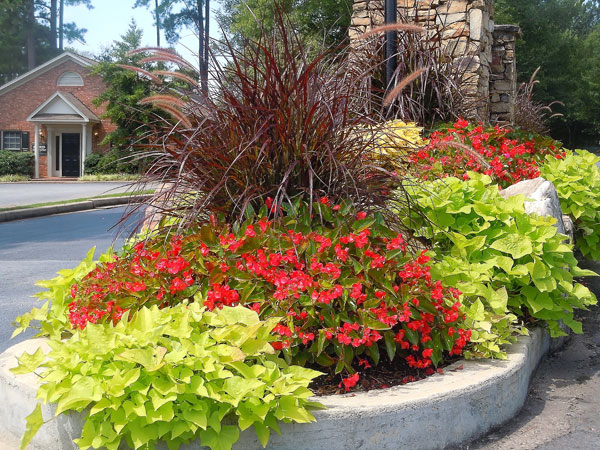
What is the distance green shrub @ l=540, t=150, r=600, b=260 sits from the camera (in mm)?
5430

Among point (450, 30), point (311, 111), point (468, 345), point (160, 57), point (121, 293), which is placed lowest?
point (468, 345)

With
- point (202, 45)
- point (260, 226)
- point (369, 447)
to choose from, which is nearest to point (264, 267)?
point (260, 226)

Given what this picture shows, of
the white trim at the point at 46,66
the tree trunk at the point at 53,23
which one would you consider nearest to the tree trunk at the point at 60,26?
the tree trunk at the point at 53,23

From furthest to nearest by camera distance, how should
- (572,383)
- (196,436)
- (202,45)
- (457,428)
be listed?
(202,45) < (572,383) < (457,428) < (196,436)

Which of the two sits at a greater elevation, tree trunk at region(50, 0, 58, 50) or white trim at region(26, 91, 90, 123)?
tree trunk at region(50, 0, 58, 50)

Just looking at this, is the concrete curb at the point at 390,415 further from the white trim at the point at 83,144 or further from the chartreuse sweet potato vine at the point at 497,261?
the white trim at the point at 83,144

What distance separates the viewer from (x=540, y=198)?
14.6ft

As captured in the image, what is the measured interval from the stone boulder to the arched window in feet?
102

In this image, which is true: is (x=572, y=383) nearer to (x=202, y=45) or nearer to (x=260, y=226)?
(x=260, y=226)

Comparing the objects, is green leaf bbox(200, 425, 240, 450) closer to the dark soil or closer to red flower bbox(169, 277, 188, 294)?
the dark soil

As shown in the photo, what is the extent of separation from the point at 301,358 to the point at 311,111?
131 cm

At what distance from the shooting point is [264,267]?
3.05 metres

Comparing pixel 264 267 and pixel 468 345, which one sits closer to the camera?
pixel 264 267

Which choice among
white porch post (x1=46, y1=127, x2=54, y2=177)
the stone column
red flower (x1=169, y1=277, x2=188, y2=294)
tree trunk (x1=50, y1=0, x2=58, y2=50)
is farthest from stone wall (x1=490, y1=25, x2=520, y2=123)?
tree trunk (x1=50, y1=0, x2=58, y2=50)
